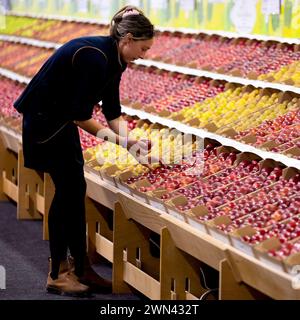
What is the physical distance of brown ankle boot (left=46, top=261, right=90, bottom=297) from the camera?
5.34 m

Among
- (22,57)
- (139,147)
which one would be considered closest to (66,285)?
(139,147)

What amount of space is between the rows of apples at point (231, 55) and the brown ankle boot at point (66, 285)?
1725mm

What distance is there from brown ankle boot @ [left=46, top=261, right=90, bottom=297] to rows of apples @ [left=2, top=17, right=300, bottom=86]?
173 centimetres

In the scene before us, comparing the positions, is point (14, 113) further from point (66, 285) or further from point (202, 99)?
point (66, 285)

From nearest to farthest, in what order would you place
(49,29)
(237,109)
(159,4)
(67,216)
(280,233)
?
(280,233) → (67,216) → (237,109) → (159,4) → (49,29)

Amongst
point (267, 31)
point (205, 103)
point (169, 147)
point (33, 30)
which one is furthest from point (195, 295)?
point (33, 30)

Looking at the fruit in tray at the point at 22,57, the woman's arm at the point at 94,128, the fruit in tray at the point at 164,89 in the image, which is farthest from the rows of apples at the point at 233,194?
the fruit in tray at the point at 22,57

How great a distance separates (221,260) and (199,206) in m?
0.44

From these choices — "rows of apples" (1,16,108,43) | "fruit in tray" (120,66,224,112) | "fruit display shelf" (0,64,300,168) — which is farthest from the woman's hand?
"rows of apples" (1,16,108,43)

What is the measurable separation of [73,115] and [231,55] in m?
2.35

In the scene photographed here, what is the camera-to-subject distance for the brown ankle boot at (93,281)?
5441 mm

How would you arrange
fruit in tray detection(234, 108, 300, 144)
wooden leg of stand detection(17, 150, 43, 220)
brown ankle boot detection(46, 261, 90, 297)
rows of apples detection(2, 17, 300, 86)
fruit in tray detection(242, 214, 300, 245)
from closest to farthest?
1. fruit in tray detection(242, 214, 300, 245)
2. brown ankle boot detection(46, 261, 90, 297)
3. fruit in tray detection(234, 108, 300, 144)
4. rows of apples detection(2, 17, 300, 86)
5. wooden leg of stand detection(17, 150, 43, 220)

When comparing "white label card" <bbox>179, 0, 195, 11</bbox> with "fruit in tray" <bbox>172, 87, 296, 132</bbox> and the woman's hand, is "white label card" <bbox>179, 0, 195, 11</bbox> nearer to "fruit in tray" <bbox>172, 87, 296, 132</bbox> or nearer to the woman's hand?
"fruit in tray" <bbox>172, 87, 296, 132</bbox>

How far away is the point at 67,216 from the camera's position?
5.25 metres
